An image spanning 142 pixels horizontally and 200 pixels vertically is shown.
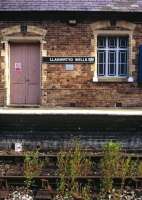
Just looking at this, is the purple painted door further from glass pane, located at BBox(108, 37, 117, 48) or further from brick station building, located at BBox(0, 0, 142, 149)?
glass pane, located at BBox(108, 37, 117, 48)

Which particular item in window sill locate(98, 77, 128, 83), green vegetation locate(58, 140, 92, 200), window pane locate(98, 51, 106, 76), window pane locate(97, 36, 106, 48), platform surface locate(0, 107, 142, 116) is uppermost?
window pane locate(97, 36, 106, 48)

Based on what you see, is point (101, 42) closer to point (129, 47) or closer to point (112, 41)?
point (112, 41)

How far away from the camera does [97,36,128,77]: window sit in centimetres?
2050

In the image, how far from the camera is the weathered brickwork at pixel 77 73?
20.2 m

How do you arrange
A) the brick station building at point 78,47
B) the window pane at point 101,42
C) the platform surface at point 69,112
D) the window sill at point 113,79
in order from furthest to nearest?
the window pane at point 101,42
the window sill at point 113,79
the brick station building at point 78,47
the platform surface at point 69,112

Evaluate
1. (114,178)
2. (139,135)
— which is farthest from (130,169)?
(139,135)

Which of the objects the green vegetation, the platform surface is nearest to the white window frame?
the platform surface

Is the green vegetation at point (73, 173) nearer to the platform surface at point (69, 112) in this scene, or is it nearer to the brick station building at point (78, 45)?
the platform surface at point (69, 112)

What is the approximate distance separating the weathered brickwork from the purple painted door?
0.73m

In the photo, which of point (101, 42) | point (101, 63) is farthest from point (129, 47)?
point (101, 63)

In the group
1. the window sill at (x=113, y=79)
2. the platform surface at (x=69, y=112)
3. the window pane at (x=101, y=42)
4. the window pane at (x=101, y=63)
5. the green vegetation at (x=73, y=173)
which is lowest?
the green vegetation at (x=73, y=173)

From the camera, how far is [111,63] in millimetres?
20766

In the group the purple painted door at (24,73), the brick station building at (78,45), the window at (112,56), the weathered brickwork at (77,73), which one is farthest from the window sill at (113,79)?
the purple painted door at (24,73)

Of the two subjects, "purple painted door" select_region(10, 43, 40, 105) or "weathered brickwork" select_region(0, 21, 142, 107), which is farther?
"purple painted door" select_region(10, 43, 40, 105)
